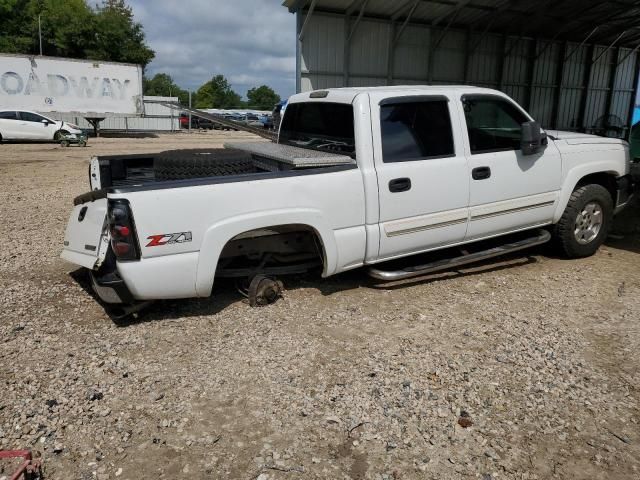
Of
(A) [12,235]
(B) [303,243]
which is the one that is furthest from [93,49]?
(B) [303,243]

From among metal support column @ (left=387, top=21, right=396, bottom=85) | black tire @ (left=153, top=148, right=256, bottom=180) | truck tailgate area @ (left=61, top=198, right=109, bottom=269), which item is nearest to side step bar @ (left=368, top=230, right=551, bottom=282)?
black tire @ (left=153, top=148, right=256, bottom=180)

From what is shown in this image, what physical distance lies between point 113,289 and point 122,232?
48cm

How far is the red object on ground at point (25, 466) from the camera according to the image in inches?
96.0

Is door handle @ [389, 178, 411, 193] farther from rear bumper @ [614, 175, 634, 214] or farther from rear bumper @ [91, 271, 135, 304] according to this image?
rear bumper @ [614, 175, 634, 214]

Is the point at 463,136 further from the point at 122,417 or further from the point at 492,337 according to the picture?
the point at 122,417

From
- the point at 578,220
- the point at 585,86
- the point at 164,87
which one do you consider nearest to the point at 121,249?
the point at 578,220

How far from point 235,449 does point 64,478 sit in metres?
0.84

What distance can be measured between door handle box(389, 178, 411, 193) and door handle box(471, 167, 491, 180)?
30.5 inches

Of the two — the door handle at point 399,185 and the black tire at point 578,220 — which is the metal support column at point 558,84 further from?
the door handle at point 399,185

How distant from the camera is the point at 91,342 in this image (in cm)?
396

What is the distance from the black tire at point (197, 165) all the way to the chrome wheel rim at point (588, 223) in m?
3.87

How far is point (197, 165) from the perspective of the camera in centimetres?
420

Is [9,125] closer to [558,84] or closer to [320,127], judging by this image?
[320,127]

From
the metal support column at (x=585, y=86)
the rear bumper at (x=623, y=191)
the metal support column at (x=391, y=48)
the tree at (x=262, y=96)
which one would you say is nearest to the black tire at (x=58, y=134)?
the metal support column at (x=391, y=48)
